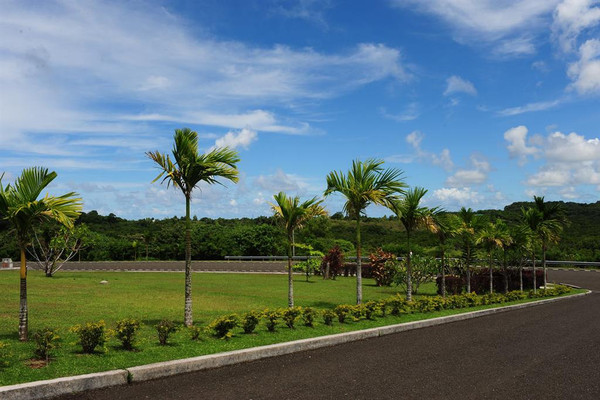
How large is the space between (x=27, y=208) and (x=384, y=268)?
21.1 m

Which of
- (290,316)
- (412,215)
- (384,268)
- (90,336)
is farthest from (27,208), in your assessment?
(384,268)

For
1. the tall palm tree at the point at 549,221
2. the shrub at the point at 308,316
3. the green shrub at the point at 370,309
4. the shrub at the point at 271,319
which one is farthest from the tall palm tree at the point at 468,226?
the shrub at the point at 271,319

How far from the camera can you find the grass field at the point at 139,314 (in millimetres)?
7367

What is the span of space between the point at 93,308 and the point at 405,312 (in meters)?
9.29

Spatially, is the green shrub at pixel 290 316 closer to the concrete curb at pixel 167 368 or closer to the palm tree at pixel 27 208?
the concrete curb at pixel 167 368

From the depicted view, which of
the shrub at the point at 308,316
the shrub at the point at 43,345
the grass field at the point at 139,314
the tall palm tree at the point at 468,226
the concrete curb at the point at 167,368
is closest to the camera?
the concrete curb at the point at 167,368

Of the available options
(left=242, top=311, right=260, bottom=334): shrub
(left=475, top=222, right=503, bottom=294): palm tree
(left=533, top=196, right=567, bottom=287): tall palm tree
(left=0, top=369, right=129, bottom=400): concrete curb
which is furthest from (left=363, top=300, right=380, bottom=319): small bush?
(left=533, top=196, right=567, bottom=287): tall palm tree

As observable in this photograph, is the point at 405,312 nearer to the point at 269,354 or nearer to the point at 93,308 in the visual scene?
the point at 269,354

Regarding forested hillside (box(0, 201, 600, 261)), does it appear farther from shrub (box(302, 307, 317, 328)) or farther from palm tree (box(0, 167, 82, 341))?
palm tree (box(0, 167, 82, 341))

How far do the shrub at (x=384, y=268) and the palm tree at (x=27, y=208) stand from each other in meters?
20.3

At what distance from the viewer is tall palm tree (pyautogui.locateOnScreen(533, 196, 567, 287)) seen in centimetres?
2505

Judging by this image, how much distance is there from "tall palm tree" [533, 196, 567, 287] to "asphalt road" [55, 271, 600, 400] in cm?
1443

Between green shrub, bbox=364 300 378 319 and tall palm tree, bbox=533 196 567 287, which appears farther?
tall palm tree, bbox=533 196 567 287

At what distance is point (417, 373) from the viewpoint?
302 inches
